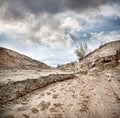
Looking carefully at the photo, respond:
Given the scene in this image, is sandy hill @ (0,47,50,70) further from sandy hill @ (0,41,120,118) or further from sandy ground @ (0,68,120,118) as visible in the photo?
sandy ground @ (0,68,120,118)

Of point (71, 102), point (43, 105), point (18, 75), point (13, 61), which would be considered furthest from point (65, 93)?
point (13, 61)

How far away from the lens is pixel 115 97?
19.1m

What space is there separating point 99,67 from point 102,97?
569cm

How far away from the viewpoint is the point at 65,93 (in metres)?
20.0

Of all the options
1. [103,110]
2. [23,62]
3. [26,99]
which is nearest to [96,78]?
[103,110]

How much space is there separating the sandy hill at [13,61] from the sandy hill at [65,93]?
3.66 m

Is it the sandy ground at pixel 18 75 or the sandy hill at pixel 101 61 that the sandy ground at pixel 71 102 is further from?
the sandy hill at pixel 101 61

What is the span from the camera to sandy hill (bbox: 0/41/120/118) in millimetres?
17438

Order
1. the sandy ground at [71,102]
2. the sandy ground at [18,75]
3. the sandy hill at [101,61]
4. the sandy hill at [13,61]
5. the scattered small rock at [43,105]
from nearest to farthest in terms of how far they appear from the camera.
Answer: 1. the sandy ground at [71,102]
2. the scattered small rock at [43,105]
3. the sandy ground at [18,75]
4. the sandy hill at [101,61]
5. the sandy hill at [13,61]

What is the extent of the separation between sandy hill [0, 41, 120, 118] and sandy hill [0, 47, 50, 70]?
3.66 m

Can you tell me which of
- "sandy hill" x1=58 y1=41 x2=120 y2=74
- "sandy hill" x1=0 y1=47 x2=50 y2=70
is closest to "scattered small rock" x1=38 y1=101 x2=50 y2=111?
"sandy hill" x1=58 y1=41 x2=120 y2=74

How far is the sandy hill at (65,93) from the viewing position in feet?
57.2

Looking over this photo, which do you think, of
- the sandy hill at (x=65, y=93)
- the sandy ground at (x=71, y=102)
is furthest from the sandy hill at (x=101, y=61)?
the sandy ground at (x=71, y=102)

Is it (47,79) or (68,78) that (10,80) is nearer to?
(47,79)
